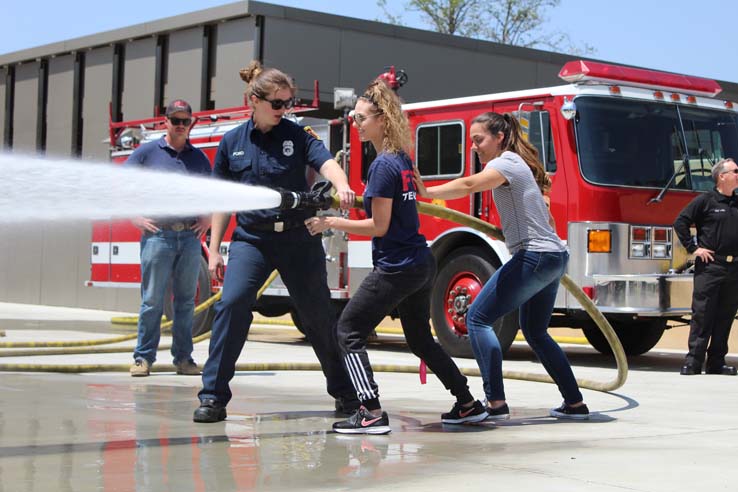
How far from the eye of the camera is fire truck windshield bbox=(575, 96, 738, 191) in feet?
35.4

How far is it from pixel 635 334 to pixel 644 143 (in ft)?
7.64

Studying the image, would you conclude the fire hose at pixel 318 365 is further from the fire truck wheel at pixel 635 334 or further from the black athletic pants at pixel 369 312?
the fire truck wheel at pixel 635 334

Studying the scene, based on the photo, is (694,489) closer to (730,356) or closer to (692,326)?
(692,326)

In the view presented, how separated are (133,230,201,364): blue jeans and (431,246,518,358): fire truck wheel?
3.05m

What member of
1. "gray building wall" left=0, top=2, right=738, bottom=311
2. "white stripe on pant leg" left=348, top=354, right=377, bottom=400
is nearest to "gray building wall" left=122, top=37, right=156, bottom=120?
"gray building wall" left=0, top=2, right=738, bottom=311

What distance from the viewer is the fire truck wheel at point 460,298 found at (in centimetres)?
1099

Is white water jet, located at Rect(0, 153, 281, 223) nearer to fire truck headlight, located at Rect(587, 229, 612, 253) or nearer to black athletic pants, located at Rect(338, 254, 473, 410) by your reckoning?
black athletic pants, located at Rect(338, 254, 473, 410)

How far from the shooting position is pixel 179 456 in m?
5.37

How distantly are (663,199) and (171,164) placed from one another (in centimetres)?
472

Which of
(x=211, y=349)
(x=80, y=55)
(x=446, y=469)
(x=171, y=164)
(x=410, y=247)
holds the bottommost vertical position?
(x=446, y=469)

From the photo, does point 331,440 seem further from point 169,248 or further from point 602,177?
point 602,177

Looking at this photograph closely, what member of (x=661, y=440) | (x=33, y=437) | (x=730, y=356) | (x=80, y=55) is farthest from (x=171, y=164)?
(x=80, y=55)

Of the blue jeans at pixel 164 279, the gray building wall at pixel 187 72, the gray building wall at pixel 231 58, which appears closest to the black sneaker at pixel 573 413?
the blue jeans at pixel 164 279

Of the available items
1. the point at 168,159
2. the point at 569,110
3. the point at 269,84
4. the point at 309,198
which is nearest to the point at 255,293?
the point at 309,198
